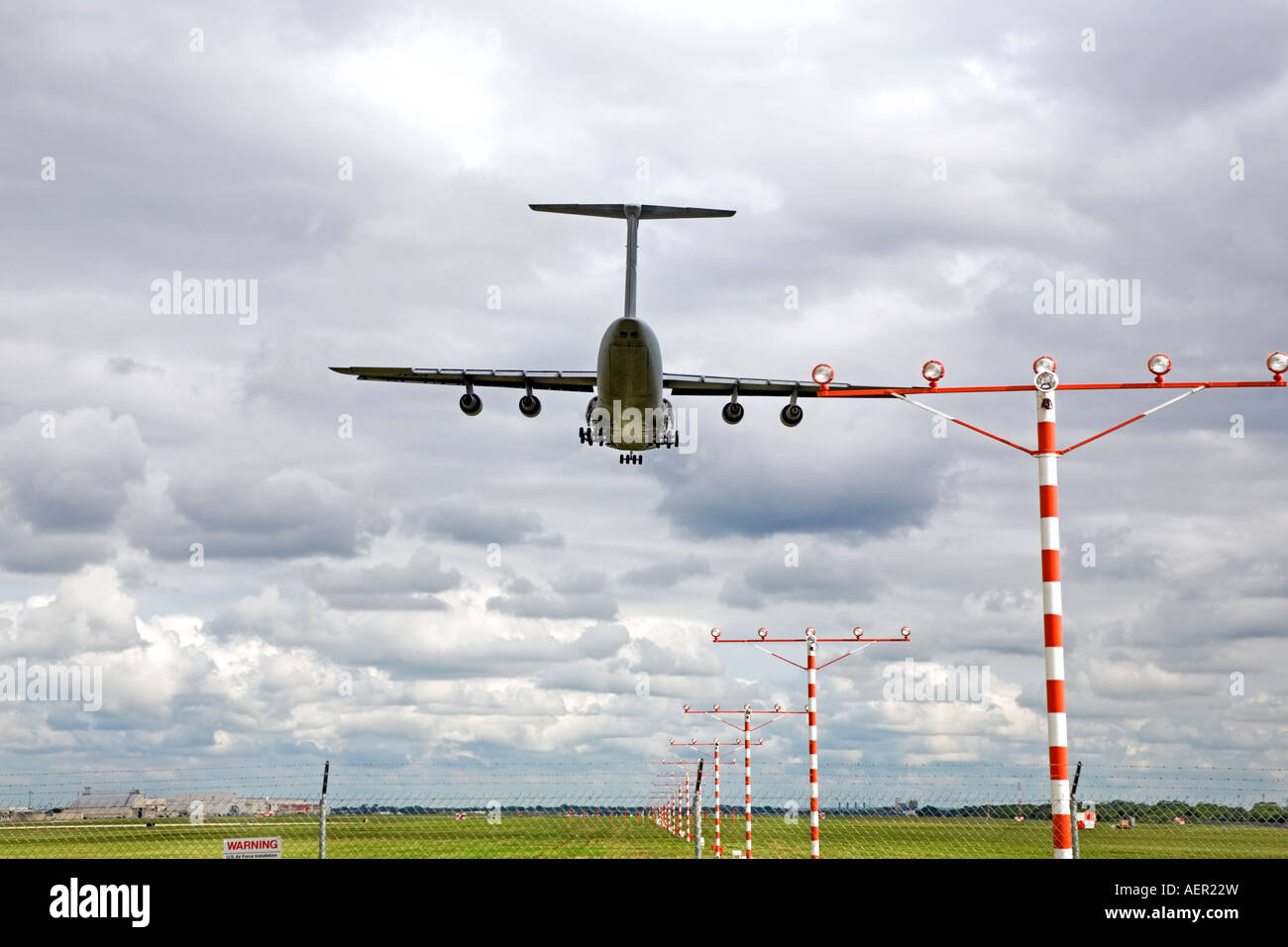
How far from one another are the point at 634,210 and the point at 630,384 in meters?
13.7

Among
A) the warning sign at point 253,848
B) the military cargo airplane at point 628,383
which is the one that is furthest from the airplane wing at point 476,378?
the warning sign at point 253,848

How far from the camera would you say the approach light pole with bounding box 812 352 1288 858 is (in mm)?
14547

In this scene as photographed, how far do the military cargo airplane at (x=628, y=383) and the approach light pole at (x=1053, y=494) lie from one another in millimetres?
17129

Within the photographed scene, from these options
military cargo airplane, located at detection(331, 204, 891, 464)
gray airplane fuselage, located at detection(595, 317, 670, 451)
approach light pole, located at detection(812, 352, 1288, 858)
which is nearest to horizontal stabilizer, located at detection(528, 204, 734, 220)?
military cargo airplane, located at detection(331, 204, 891, 464)

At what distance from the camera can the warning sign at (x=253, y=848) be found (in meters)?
17.1

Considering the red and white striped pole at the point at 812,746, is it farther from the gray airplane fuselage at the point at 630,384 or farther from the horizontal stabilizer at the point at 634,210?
the horizontal stabilizer at the point at 634,210

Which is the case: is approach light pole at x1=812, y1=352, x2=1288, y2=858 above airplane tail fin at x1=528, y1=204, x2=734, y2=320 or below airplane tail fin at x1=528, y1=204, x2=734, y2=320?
below

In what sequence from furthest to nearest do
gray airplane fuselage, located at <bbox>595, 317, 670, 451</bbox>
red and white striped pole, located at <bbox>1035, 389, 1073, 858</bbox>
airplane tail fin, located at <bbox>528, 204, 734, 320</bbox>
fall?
airplane tail fin, located at <bbox>528, 204, 734, 320</bbox> < gray airplane fuselage, located at <bbox>595, 317, 670, 451</bbox> < red and white striped pole, located at <bbox>1035, 389, 1073, 858</bbox>

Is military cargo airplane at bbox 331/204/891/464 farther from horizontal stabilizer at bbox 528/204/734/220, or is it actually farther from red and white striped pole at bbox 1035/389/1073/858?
red and white striped pole at bbox 1035/389/1073/858

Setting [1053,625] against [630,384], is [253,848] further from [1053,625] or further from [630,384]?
[630,384]
